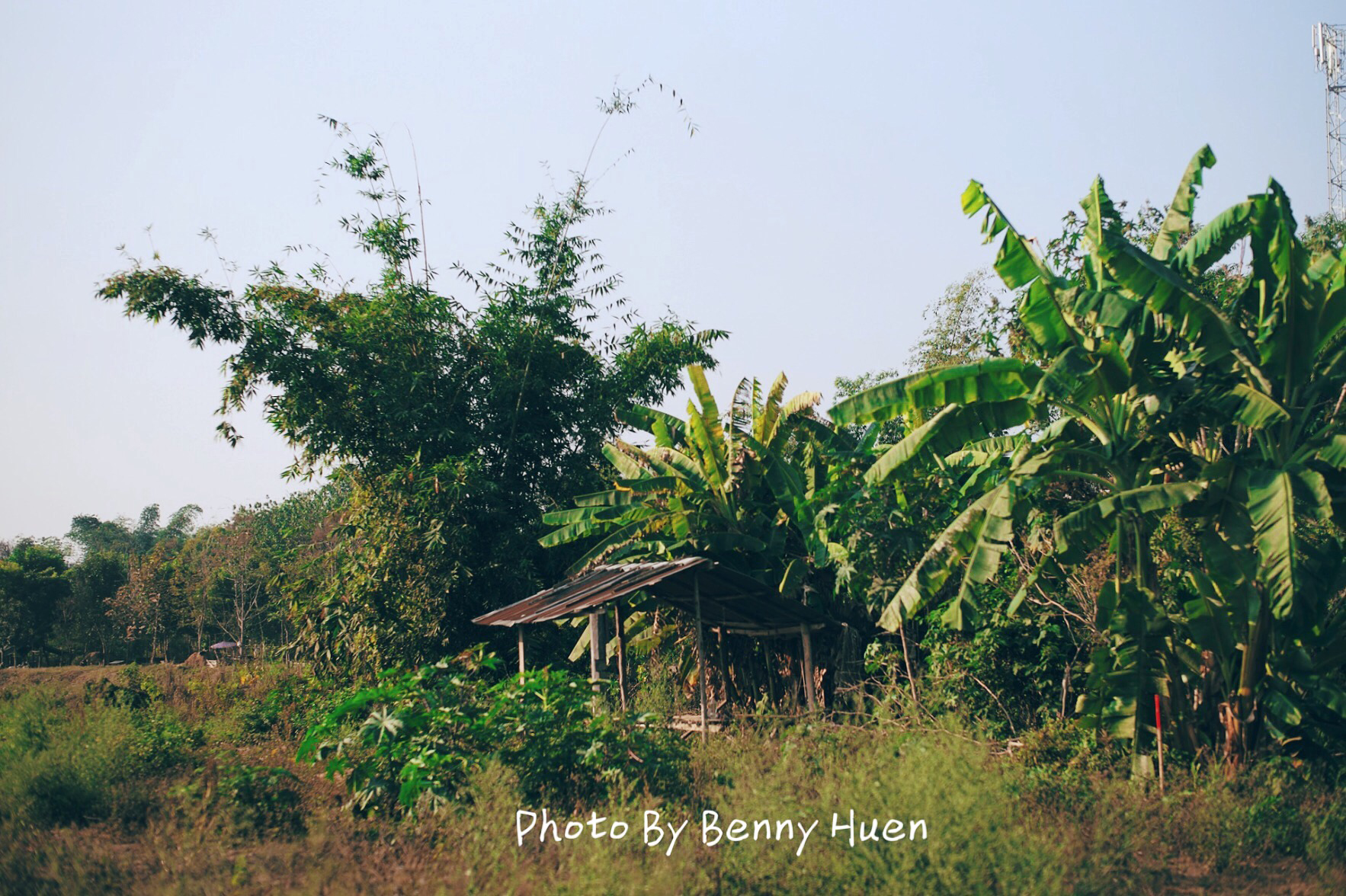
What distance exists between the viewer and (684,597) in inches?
455

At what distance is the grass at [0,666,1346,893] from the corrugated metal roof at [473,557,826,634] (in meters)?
2.15

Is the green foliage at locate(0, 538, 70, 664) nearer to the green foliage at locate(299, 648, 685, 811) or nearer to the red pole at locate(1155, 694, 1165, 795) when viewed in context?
the green foliage at locate(299, 648, 685, 811)

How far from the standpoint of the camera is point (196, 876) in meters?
5.63

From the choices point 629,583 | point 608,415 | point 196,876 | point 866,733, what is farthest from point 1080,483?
point 196,876

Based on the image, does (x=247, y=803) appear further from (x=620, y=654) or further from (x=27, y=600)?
(x=27, y=600)

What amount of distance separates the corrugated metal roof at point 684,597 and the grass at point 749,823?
84.7 inches

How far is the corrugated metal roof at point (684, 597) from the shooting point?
1048 cm

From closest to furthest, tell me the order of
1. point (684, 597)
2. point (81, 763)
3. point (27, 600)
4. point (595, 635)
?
point (81, 763) → point (595, 635) → point (684, 597) → point (27, 600)

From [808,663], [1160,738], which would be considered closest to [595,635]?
[808,663]

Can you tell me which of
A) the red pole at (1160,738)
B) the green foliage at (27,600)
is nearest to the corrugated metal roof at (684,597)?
the red pole at (1160,738)

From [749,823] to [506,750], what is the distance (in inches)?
85.5

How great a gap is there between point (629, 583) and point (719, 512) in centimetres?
293

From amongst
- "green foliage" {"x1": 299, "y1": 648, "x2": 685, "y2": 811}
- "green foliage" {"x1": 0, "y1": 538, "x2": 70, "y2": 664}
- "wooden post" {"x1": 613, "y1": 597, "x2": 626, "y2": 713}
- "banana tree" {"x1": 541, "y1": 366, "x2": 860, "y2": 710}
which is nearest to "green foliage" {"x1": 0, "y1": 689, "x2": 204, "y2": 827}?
"green foliage" {"x1": 299, "y1": 648, "x2": 685, "y2": 811}

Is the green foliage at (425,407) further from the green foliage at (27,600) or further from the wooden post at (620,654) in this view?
the green foliage at (27,600)
